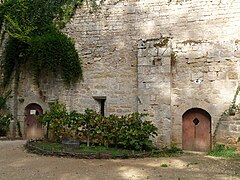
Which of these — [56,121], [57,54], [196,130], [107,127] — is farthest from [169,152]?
[57,54]

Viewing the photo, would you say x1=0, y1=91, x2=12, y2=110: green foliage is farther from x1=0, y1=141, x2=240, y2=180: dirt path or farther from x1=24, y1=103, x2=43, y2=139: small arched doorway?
x1=0, y1=141, x2=240, y2=180: dirt path

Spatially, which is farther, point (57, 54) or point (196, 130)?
point (57, 54)

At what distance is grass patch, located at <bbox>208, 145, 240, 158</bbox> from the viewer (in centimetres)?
776

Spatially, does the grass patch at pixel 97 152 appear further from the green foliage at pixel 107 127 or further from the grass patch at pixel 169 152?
the green foliage at pixel 107 127

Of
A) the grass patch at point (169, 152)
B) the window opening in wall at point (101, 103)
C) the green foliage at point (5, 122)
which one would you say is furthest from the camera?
the green foliage at point (5, 122)

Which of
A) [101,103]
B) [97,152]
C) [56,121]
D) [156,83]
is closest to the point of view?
[97,152]

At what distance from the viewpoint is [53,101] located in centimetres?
1070

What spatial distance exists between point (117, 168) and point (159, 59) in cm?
390

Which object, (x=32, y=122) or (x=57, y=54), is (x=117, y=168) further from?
(x=32, y=122)

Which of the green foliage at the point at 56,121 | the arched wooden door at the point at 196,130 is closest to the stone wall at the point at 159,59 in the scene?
the arched wooden door at the point at 196,130

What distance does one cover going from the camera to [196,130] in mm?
8648

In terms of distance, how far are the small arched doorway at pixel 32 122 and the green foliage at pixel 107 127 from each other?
189 centimetres

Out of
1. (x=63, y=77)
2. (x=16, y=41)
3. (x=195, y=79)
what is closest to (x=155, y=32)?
(x=195, y=79)

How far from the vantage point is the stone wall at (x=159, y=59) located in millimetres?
8391
